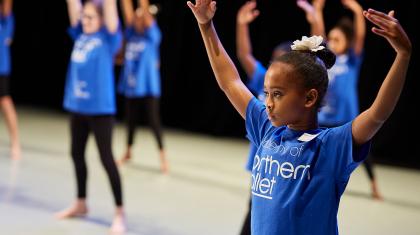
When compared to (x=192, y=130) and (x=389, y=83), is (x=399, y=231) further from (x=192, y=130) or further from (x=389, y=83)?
(x=192, y=130)

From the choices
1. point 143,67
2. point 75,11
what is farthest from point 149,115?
point 75,11

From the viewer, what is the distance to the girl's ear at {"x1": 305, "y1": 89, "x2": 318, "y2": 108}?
1.57 m

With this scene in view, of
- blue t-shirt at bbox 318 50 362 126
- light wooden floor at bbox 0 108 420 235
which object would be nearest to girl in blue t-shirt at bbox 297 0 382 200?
blue t-shirt at bbox 318 50 362 126

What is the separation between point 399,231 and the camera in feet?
11.8

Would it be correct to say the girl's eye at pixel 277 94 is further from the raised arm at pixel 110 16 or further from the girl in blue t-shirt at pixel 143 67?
the girl in blue t-shirt at pixel 143 67

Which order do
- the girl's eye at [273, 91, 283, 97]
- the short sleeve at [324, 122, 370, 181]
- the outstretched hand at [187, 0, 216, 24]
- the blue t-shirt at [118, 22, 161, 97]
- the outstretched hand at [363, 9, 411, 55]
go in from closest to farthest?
the outstretched hand at [363, 9, 411, 55]
the short sleeve at [324, 122, 370, 181]
the girl's eye at [273, 91, 283, 97]
the outstretched hand at [187, 0, 216, 24]
the blue t-shirt at [118, 22, 161, 97]

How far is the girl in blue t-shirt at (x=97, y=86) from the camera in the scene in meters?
3.28

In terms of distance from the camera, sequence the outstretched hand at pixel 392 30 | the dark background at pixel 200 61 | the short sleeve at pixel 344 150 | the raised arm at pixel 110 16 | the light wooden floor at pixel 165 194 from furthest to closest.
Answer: the dark background at pixel 200 61
the light wooden floor at pixel 165 194
the raised arm at pixel 110 16
the short sleeve at pixel 344 150
the outstretched hand at pixel 392 30

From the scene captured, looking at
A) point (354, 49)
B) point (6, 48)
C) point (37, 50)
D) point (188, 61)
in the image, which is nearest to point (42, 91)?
point (37, 50)

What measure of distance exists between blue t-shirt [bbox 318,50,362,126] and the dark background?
1.27 m

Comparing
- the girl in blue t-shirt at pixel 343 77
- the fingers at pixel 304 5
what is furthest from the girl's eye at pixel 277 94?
the girl in blue t-shirt at pixel 343 77

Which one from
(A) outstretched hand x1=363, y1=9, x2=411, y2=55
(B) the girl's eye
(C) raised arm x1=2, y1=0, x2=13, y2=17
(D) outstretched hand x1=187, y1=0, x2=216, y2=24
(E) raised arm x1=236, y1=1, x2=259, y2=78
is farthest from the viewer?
(C) raised arm x1=2, y1=0, x2=13, y2=17

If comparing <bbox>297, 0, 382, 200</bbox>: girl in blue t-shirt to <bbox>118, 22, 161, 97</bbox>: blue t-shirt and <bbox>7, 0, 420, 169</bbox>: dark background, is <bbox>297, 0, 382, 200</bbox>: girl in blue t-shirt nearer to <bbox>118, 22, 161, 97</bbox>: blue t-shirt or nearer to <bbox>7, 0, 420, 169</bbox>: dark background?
<bbox>7, 0, 420, 169</bbox>: dark background

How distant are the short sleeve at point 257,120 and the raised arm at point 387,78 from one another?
1.11 ft
